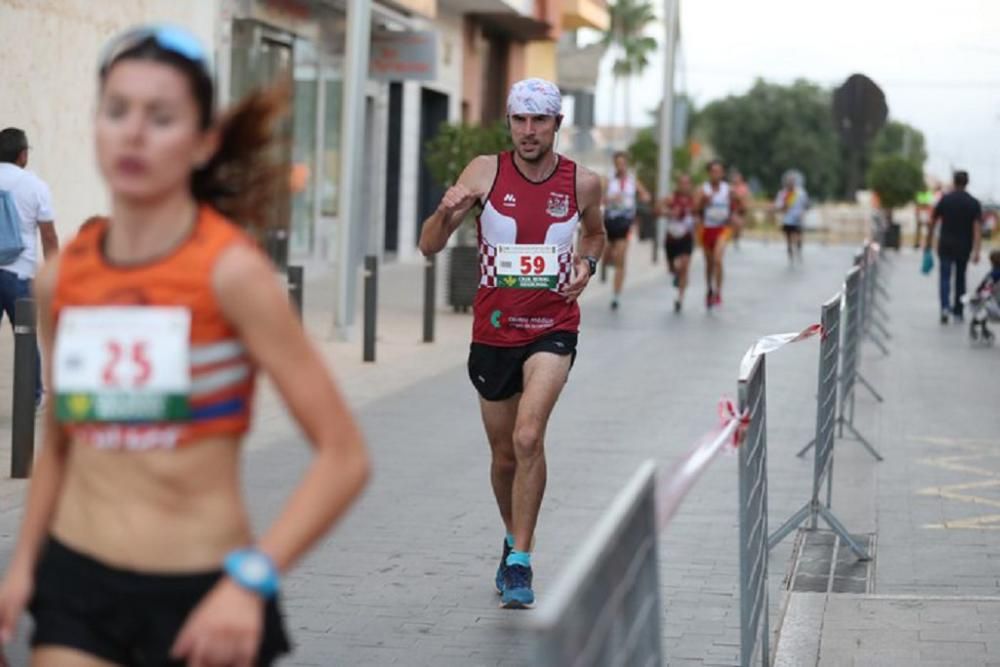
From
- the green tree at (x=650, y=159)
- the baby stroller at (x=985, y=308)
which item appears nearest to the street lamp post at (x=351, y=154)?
the baby stroller at (x=985, y=308)

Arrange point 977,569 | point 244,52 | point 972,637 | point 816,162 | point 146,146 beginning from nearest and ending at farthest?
point 146,146 → point 972,637 → point 977,569 → point 244,52 → point 816,162

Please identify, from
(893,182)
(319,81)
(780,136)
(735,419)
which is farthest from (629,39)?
(735,419)

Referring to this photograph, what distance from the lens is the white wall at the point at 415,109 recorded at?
3719 cm

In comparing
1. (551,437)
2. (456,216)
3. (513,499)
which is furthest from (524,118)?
(551,437)

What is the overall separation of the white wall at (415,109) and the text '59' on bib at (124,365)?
32624 millimetres

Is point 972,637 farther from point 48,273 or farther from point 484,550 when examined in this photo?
point 48,273

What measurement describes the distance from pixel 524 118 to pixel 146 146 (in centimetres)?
440

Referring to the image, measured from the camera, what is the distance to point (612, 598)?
3361 mm

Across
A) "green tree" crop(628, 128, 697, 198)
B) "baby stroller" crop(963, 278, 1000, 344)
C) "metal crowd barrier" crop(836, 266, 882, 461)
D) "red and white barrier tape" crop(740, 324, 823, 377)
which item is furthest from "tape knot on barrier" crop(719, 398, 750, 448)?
"green tree" crop(628, 128, 697, 198)

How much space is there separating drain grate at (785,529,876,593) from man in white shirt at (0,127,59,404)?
5.00 meters

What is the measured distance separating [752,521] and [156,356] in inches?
120

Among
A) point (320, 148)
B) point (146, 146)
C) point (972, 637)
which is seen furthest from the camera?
point (320, 148)

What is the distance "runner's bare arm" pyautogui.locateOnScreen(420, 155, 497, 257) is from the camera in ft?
24.5

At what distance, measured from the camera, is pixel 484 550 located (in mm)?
9031
